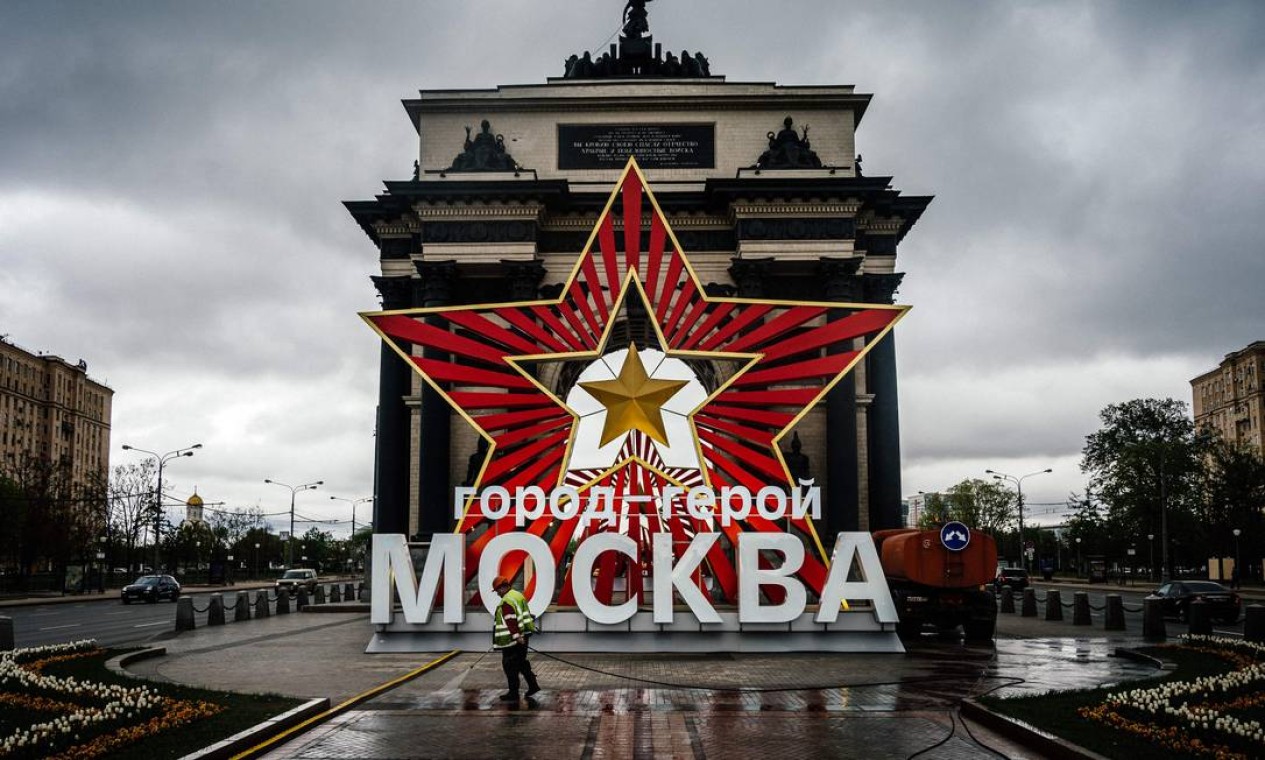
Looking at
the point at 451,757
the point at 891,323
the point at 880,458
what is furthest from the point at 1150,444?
the point at 451,757

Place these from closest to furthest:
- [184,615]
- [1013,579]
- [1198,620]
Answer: [1198,620]
[184,615]
[1013,579]

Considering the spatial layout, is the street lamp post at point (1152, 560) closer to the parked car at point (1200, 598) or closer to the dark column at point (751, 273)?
the parked car at point (1200, 598)

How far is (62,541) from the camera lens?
71.1 metres

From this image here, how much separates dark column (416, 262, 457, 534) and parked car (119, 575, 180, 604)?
2264 centimetres

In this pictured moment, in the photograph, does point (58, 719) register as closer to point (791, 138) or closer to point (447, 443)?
point (447, 443)

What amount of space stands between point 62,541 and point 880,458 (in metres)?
56.1

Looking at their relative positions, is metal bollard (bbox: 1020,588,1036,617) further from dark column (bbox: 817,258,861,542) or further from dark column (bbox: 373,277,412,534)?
dark column (bbox: 373,277,412,534)

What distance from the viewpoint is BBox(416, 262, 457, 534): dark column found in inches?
1639

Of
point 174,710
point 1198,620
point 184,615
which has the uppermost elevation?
point 174,710

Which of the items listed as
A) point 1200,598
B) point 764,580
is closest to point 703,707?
point 764,580

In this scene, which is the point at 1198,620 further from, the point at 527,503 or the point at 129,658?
the point at 129,658

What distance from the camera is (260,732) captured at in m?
13.2

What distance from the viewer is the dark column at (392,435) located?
43.7 metres

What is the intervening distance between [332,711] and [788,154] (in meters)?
34.5
